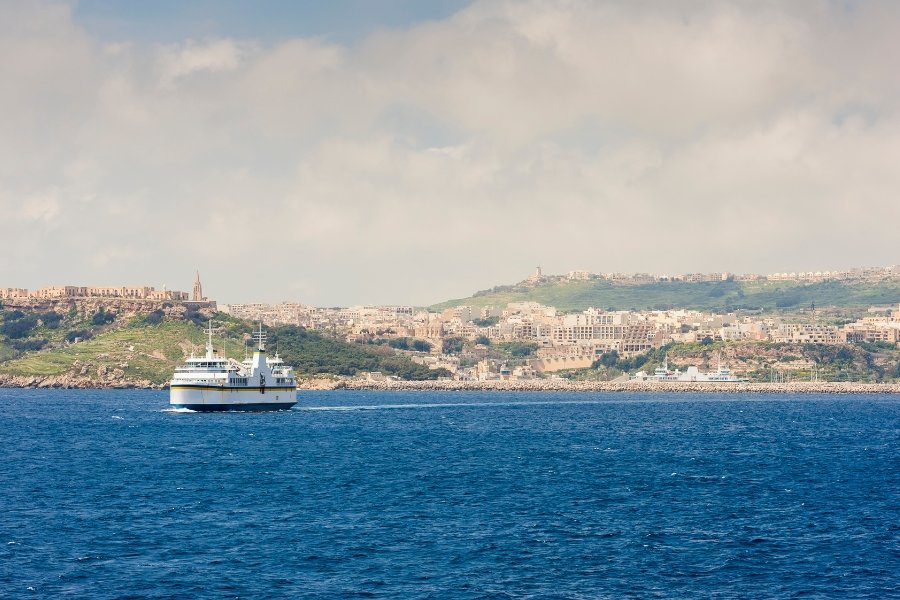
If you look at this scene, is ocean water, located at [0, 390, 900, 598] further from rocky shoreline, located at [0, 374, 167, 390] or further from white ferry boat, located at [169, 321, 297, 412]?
rocky shoreline, located at [0, 374, 167, 390]

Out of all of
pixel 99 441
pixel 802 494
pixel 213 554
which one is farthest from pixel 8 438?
pixel 802 494

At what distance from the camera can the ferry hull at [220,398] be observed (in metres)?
114

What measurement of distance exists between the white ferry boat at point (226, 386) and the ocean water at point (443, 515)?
24.1m

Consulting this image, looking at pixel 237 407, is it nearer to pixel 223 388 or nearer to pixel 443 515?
pixel 223 388

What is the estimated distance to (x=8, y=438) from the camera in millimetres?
83500

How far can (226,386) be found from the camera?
11512 centimetres

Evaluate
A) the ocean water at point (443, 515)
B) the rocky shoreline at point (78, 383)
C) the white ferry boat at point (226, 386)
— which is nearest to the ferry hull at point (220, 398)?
the white ferry boat at point (226, 386)

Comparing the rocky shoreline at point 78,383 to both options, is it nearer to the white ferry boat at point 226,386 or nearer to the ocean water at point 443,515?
the white ferry boat at point 226,386

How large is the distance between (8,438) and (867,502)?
194 feet

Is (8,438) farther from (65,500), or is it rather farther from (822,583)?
(822,583)

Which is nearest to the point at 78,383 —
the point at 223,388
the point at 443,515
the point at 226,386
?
the point at 226,386

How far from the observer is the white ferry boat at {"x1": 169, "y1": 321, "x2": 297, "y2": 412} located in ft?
375

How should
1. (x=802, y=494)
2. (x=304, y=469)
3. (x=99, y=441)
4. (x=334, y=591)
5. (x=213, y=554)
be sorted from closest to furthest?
(x=334, y=591), (x=213, y=554), (x=802, y=494), (x=304, y=469), (x=99, y=441)

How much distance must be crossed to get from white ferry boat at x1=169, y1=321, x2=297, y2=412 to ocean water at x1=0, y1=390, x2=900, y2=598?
24.1m
